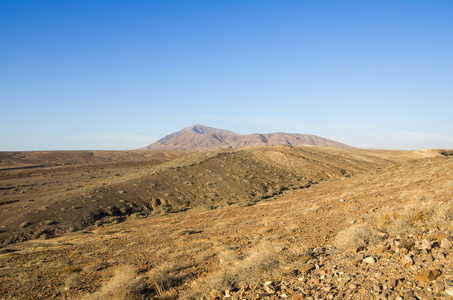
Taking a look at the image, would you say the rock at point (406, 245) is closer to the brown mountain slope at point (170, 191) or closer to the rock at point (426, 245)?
the rock at point (426, 245)

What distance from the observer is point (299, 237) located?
A: 10.0 meters

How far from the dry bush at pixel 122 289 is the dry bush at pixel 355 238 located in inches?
226

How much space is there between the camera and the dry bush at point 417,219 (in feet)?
25.5

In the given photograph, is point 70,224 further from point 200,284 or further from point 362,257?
point 362,257

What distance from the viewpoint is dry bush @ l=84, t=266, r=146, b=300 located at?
6781mm

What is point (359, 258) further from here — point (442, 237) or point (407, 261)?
point (442, 237)

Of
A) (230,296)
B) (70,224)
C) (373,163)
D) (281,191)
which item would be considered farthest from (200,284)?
(373,163)

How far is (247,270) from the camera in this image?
7.27 metres

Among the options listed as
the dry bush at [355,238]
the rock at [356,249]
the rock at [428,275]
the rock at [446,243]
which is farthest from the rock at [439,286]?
the dry bush at [355,238]

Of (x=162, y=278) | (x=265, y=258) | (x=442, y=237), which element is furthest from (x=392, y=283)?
(x=162, y=278)

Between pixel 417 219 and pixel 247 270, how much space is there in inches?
217

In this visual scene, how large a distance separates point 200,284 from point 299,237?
4514 mm

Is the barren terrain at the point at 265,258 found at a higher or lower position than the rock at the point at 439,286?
lower

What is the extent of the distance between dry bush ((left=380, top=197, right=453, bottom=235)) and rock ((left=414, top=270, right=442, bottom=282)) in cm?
289
